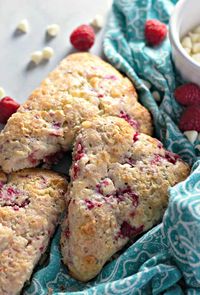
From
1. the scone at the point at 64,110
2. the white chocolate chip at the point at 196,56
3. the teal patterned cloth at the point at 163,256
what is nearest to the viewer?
the teal patterned cloth at the point at 163,256

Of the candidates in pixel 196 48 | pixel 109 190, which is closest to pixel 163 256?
pixel 109 190

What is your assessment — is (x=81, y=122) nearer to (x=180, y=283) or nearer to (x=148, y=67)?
(x=148, y=67)

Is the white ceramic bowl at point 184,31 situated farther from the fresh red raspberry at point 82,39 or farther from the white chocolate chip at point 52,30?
the white chocolate chip at point 52,30

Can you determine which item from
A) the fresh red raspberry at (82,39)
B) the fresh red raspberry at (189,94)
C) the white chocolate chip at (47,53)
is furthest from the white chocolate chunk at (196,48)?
the white chocolate chip at (47,53)

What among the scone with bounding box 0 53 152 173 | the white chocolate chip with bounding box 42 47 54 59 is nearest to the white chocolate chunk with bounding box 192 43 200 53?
the scone with bounding box 0 53 152 173

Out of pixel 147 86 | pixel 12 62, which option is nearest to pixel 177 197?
pixel 147 86

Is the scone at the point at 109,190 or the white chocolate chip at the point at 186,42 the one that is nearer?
the scone at the point at 109,190
